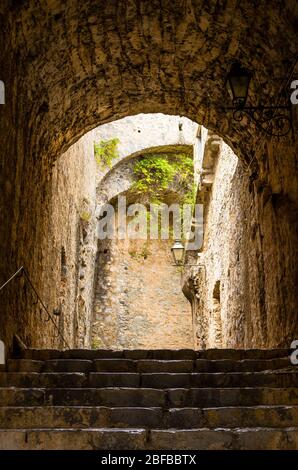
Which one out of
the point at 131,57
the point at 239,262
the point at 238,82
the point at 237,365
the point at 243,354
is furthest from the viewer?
the point at 239,262

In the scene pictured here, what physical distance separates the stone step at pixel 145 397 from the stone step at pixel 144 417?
0.33m

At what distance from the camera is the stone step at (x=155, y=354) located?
5998mm

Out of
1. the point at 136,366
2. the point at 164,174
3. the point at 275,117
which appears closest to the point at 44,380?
the point at 136,366

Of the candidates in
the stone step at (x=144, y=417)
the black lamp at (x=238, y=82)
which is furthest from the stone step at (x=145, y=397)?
the black lamp at (x=238, y=82)

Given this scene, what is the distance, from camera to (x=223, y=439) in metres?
3.66

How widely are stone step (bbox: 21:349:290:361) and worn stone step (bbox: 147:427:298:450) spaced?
7.56 ft

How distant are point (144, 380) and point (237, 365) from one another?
979mm

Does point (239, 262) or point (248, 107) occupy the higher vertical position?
point (248, 107)

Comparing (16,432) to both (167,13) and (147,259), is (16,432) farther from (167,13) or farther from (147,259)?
(147,259)

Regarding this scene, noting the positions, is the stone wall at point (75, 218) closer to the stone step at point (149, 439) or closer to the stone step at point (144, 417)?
the stone step at point (144, 417)

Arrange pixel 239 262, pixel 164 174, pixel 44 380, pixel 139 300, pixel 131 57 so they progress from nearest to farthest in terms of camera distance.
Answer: pixel 44 380 < pixel 131 57 < pixel 239 262 < pixel 164 174 < pixel 139 300

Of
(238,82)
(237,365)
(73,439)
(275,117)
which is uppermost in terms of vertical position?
(238,82)

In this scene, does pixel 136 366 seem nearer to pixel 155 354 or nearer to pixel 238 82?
pixel 155 354
